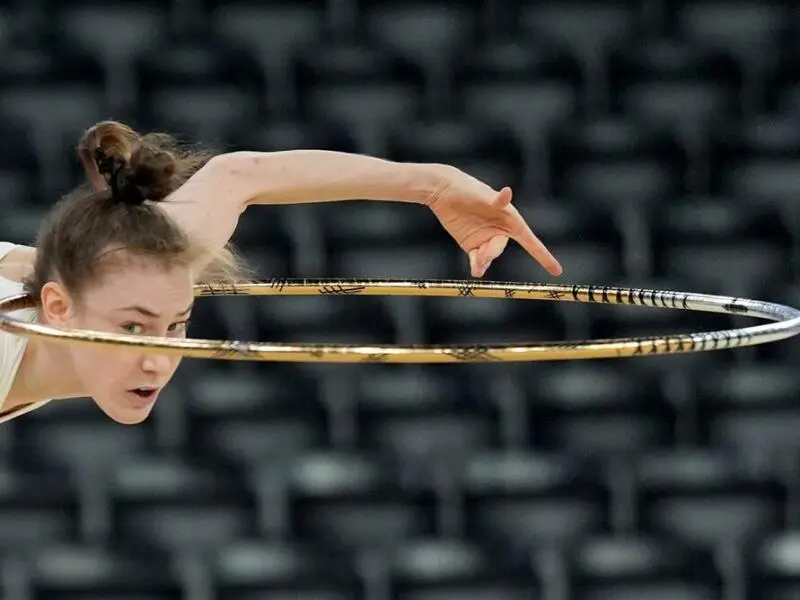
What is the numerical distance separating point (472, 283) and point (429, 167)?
0.21 feet

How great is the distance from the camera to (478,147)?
1.10m

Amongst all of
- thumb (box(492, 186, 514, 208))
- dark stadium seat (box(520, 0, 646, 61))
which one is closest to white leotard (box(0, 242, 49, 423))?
thumb (box(492, 186, 514, 208))

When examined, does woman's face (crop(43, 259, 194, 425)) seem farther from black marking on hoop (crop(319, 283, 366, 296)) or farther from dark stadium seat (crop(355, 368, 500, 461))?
dark stadium seat (crop(355, 368, 500, 461))

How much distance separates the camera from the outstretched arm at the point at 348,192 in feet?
2.07

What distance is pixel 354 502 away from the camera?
106 centimetres

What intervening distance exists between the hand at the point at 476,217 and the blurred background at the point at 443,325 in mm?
435

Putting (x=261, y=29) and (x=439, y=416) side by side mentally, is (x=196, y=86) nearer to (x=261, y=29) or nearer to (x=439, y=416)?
(x=261, y=29)

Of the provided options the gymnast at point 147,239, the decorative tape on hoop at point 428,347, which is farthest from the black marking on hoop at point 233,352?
the gymnast at point 147,239

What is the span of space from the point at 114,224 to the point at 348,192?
4.9 inches

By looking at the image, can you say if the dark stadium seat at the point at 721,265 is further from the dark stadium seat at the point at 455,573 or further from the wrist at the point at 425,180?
the wrist at the point at 425,180

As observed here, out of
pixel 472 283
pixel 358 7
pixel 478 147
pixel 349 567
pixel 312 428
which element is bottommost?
pixel 349 567

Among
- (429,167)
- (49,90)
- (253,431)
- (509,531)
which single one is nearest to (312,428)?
(253,431)

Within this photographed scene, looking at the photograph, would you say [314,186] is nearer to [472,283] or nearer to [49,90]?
[472,283]

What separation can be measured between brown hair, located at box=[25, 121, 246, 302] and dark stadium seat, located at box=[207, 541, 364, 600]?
460 mm
